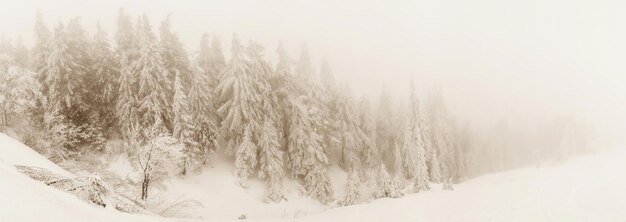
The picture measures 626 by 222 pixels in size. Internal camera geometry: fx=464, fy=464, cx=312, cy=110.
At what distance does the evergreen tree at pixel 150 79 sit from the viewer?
39.2m

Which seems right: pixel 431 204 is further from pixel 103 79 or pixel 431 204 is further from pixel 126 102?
pixel 103 79

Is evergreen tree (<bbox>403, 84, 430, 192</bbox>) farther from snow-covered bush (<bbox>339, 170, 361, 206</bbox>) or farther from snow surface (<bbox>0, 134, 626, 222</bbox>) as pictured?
snow surface (<bbox>0, 134, 626, 222</bbox>)

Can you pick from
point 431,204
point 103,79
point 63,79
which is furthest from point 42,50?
point 431,204

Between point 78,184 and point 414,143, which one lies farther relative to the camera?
point 414,143

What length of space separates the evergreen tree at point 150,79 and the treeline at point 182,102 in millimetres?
91

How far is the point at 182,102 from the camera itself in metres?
39.5

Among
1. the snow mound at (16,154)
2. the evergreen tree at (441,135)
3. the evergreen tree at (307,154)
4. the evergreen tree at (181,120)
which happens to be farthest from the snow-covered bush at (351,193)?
the evergreen tree at (441,135)

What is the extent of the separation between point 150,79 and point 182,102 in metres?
3.36

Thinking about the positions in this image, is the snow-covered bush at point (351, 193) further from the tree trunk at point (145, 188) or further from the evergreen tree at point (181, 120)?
the tree trunk at point (145, 188)

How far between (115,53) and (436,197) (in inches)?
1237

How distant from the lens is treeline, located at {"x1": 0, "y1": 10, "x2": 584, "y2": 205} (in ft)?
122

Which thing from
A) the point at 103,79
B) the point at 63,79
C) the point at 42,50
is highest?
the point at 42,50

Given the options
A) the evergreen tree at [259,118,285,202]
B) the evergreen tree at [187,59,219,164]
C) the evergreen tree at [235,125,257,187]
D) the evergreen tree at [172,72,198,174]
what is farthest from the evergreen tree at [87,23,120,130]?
the evergreen tree at [259,118,285,202]

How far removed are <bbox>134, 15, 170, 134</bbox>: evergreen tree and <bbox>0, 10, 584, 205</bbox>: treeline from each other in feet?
A: 0.30
